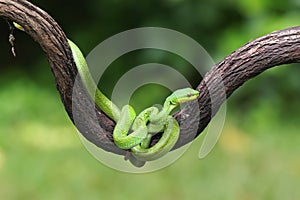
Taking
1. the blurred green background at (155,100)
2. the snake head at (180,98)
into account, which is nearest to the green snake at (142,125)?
the snake head at (180,98)

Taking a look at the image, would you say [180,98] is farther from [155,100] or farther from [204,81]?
[155,100]

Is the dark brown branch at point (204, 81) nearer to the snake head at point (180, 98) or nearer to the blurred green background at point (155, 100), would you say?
the snake head at point (180, 98)

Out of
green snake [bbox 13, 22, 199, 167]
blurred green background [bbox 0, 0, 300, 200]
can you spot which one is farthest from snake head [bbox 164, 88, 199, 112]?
blurred green background [bbox 0, 0, 300, 200]

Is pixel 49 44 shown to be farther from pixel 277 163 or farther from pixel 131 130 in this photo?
pixel 277 163

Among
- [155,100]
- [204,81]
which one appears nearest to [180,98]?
[204,81]

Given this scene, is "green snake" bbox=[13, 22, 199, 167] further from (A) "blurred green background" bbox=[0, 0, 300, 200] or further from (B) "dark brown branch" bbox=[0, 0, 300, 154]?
(A) "blurred green background" bbox=[0, 0, 300, 200]

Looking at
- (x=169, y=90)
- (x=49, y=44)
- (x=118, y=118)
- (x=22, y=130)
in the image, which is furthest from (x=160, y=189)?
(x=49, y=44)
